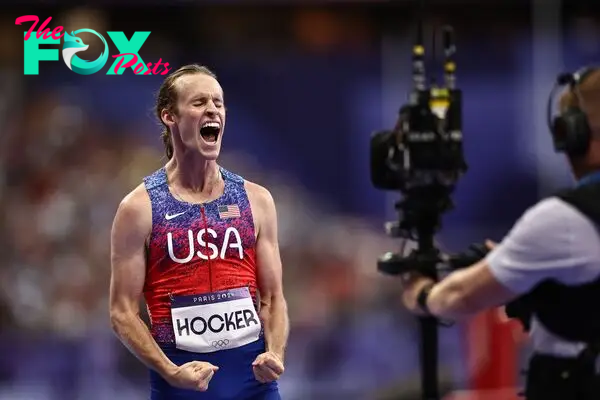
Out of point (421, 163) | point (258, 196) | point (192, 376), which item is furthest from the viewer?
point (258, 196)

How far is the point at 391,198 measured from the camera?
802 centimetres

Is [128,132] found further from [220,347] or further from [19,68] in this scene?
[220,347]

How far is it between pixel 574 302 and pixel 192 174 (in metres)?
1.43

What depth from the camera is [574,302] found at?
2785 millimetres

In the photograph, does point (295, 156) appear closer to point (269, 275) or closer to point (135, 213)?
point (269, 275)

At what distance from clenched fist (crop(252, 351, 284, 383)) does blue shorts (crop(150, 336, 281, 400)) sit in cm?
5

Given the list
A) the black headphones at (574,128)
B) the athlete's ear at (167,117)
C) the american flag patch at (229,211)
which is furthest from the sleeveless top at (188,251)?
the black headphones at (574,128)

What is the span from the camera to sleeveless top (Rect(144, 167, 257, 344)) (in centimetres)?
343

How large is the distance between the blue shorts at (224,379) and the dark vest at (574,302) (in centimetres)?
107

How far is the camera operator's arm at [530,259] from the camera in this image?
2.70 metres

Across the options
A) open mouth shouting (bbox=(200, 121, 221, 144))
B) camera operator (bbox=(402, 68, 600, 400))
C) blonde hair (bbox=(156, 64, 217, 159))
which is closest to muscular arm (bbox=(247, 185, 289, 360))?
open mouth shouting (bbox=(200, 121, 221, 144))

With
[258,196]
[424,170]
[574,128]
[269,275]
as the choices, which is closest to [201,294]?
[269,275]

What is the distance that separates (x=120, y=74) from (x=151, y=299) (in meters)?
4.43

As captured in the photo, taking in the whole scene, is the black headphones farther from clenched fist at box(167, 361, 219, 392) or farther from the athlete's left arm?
clenched fist at box(167, 361, 219, 392)
